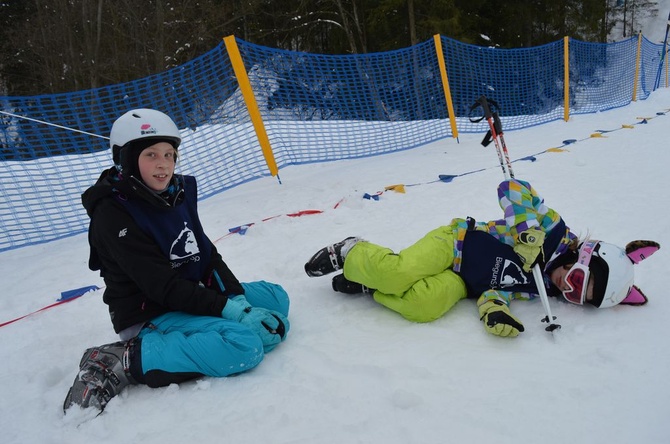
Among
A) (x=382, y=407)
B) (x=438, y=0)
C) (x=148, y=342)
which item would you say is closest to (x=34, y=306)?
(x=148, y=342)

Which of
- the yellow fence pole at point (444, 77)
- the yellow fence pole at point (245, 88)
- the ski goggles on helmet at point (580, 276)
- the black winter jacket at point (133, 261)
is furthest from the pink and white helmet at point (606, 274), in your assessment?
the yellow fence pole at point (444, 77)

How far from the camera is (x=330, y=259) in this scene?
120 inches

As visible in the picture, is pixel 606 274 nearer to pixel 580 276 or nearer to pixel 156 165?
pixel 580 276

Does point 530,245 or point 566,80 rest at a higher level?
point 530,245

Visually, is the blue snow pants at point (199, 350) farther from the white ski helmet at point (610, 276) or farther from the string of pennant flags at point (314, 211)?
the white ski helmet at point (610, 276)

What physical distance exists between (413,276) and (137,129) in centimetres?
175

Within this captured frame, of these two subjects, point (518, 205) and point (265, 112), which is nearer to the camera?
point (518, 205)

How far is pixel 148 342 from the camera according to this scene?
2.27 m

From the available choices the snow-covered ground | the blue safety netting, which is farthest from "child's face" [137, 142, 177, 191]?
the blue safety netting

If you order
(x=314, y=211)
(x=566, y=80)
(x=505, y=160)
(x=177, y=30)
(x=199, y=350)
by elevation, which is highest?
(x=177, y=30)

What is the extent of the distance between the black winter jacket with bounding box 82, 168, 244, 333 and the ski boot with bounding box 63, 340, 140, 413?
143mm

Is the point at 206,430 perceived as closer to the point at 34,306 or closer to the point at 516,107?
the point at 34,306

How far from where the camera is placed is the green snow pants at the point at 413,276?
2.74 metres

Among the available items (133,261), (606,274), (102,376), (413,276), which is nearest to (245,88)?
(413,276)
